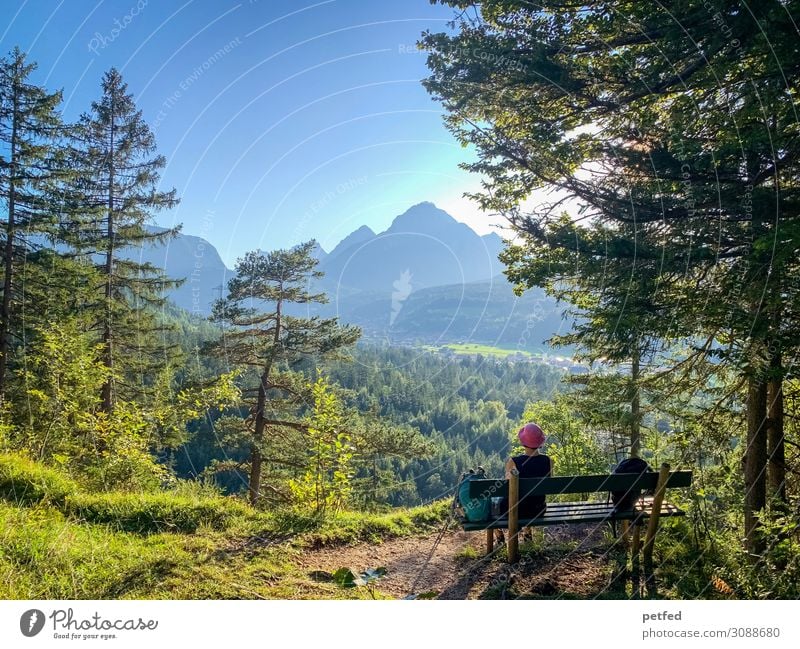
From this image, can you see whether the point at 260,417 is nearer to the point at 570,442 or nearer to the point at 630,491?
the point at 570,442

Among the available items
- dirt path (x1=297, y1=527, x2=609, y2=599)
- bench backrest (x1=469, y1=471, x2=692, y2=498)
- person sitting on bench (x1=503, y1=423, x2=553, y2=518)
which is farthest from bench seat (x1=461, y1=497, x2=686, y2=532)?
dirt path (x1=297, y1=527, x2=609, y2=599)

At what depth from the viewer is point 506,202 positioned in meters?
7.00

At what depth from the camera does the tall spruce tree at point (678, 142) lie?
171 inches

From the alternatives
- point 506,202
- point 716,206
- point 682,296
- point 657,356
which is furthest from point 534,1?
point 657,356

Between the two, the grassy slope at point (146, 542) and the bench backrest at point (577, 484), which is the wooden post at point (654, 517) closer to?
the bench backrest at point (577, 484)

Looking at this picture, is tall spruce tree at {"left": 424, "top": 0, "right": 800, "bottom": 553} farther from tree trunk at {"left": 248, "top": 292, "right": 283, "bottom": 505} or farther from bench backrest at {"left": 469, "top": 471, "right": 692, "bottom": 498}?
tree trunk at {"left": 248, "top": 292, "right": 283, "bottom": 505}

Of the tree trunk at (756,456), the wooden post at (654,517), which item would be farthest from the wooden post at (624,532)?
the tree trunk at (756,456)

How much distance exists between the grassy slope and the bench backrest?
68.3 inches

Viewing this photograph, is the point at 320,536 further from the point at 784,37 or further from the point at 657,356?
the point at 784,37

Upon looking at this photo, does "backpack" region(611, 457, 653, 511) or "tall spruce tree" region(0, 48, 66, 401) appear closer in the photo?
"backpack" region(611, 457, 653, 511)

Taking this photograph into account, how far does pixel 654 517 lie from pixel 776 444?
2.17 m

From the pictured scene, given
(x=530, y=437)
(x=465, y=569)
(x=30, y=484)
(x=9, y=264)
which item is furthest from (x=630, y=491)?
(x=9, y=264)

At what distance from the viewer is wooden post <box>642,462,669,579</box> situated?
4863 mm

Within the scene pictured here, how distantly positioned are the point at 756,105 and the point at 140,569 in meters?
7.13
